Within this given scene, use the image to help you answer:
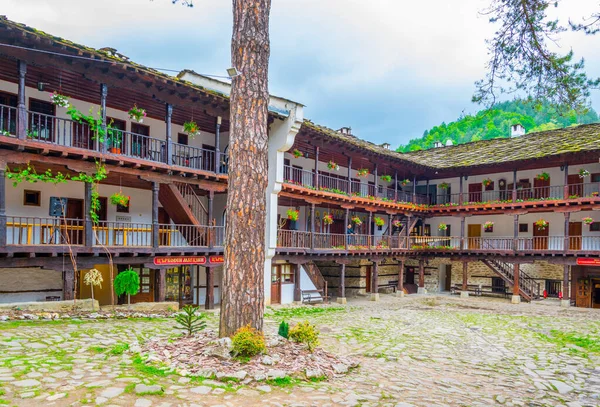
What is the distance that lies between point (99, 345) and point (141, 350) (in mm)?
1104

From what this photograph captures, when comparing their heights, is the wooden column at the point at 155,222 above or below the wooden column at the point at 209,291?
above

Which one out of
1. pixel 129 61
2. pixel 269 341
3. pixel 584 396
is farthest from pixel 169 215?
pixel 584 396

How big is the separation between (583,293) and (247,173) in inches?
945

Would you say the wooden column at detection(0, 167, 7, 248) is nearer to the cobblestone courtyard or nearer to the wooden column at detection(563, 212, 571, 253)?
the cobblestone courtyard

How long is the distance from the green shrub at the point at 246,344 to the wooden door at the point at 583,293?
77.7 ft

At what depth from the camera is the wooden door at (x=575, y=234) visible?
23.8m

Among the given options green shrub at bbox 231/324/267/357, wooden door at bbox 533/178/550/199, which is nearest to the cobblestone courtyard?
green shrub at bbox 231/324/267/357

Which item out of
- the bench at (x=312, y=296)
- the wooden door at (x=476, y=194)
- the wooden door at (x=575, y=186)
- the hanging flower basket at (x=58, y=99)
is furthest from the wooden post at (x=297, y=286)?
the wooden door at (x=575, y=186)

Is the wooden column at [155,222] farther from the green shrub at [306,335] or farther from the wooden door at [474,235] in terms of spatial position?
the wooden door at [474,235]

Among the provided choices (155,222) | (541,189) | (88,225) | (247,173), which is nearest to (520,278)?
(541,189)

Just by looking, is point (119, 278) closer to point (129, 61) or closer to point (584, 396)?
point (129, 61)

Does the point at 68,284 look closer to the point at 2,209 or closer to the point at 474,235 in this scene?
the point at 2,209

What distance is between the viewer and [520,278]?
86.1ft

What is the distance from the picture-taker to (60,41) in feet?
38.7
